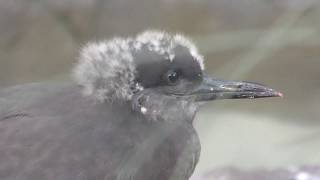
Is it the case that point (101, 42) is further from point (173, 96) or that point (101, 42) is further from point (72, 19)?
point (72, 19)

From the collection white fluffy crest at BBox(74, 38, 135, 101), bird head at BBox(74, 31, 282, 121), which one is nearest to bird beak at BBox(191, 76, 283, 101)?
bird head at BBox(74, 31, 282, 121)

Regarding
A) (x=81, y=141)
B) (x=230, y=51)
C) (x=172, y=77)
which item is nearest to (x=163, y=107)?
(x=172, y=77)

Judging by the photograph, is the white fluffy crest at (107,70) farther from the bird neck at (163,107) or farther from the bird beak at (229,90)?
the bird beak at (229,90)

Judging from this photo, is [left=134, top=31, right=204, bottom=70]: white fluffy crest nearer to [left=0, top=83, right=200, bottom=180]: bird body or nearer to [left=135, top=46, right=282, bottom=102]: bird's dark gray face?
[left=135, top=46, right=282, bottom=102]: bird's dark gray face

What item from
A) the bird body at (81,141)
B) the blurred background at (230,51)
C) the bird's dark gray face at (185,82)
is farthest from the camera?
the bird's dark gray face at (185,82)

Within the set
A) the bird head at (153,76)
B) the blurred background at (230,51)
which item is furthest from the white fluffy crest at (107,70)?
the blurred background at (230,51)

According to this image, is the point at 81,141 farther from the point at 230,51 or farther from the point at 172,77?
the point at 230,51

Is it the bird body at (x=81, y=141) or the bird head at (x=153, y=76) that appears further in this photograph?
the bird head at (x=153, y=76)
